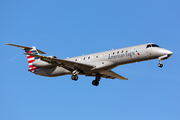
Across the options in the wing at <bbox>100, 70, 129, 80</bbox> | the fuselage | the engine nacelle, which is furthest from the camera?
the wing at <bbox>100, 70, 129, 80</bbox>

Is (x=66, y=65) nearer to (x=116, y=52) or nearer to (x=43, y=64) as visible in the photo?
(x=43, y=64)

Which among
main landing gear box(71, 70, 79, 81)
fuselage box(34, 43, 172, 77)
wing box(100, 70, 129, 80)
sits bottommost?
main landing gear box(71, 70, 79, 81)

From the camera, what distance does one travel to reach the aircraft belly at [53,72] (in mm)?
32031

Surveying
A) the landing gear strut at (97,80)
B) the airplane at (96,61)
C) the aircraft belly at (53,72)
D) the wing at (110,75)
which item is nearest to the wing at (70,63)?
the airplane at (96,61)

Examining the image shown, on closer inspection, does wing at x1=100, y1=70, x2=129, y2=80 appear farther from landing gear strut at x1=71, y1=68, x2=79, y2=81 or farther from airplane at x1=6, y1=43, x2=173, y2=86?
landing gear strut at x1=71, y1=68, x2=79, y2=81

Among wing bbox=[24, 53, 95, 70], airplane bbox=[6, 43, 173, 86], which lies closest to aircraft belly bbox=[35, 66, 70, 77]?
airplane bbox=[6, 43, 173, 86]

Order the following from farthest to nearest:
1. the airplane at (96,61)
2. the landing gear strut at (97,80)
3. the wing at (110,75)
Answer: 1. the landing gear strut at (97,80)
2. the wing at (110,75)
3. the airplane at (96,61)

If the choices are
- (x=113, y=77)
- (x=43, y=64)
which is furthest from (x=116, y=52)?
(x=43, y=64)

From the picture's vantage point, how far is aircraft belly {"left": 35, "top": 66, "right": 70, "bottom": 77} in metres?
32.0

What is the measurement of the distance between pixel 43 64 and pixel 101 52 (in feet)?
21.8

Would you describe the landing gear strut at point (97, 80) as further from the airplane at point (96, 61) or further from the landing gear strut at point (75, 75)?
the landing gear strut at point (75, 75)

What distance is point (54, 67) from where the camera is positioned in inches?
1278

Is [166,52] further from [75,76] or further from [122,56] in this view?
[75,76]

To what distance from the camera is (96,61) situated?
98.2 ft
